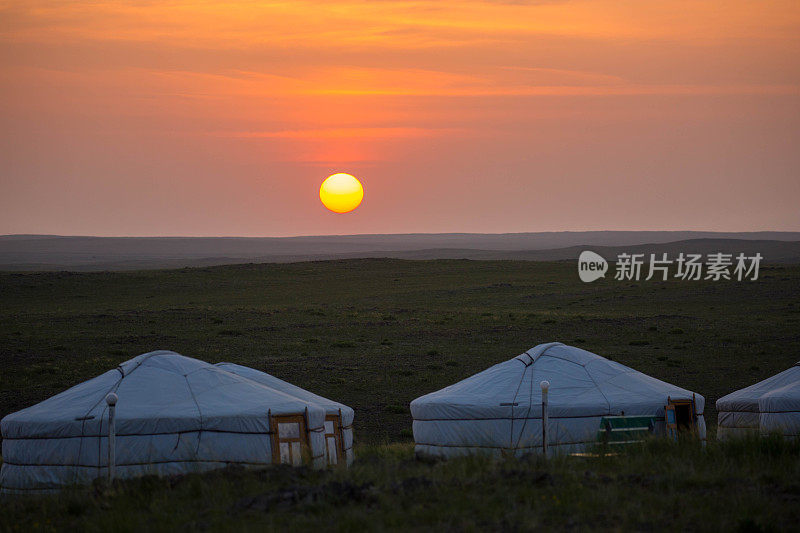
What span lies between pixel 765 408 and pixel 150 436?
34.7 feet

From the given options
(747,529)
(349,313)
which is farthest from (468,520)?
(349,313)

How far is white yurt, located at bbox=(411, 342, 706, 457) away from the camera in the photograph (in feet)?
50.8

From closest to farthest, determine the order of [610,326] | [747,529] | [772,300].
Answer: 1. [747,529]
2. [610,326]
3. [772,300]

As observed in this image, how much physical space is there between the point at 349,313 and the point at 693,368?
18692mm

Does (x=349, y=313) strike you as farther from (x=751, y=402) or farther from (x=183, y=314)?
(x=751, y=402)

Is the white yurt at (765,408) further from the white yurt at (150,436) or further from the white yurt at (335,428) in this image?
the white yurt at (150,436)

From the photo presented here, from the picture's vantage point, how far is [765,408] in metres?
17.0

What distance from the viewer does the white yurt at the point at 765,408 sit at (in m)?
16.8

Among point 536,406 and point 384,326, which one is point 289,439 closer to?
point 536,406

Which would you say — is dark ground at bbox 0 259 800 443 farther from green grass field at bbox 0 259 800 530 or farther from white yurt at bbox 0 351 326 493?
white yurt at bbox 0 351 326 493

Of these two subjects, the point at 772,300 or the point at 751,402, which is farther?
the point at 772,300

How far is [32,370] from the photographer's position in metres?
28.0

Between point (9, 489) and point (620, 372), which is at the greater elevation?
point (620, 372)

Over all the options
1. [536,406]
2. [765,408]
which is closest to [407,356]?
[765,408]
